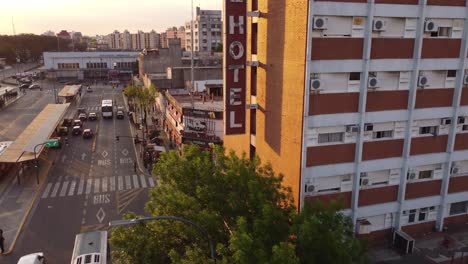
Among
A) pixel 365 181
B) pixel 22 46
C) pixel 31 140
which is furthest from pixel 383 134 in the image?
pixel 22 46

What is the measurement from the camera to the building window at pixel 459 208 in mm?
26141

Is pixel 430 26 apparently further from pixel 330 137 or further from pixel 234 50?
pixel 234 50

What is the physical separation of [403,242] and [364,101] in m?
9.13

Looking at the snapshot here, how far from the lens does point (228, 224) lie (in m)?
17.2

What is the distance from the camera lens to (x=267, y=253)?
1469cm

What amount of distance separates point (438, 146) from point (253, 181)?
14.6 metres

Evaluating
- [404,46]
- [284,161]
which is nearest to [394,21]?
[404,46]

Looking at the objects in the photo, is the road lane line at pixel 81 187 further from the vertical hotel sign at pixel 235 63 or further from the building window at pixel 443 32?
the building window at pixel 443 32

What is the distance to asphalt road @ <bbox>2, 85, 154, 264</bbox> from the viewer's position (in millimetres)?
28350

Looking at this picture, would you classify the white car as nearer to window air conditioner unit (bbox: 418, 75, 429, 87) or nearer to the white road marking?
the white road marking

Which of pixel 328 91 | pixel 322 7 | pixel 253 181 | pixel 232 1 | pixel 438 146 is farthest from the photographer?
pixel 438 146

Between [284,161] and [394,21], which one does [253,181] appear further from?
[394,21]

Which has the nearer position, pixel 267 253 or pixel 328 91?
pixel 267 253

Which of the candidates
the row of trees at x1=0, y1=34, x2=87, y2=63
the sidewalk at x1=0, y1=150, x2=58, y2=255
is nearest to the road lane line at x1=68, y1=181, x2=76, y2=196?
the sidewalk at x1=0, y1=150, x2=58, y2=255
